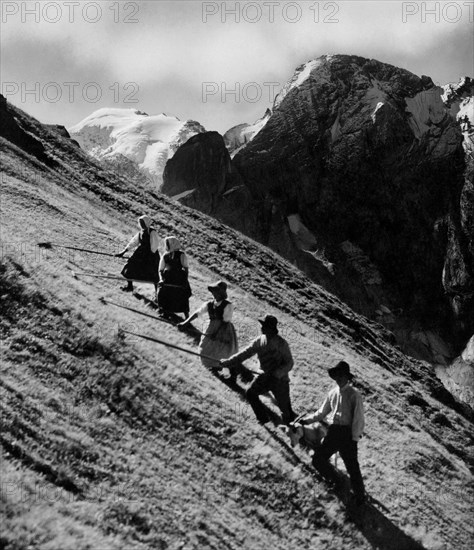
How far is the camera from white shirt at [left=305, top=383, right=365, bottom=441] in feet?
34.7

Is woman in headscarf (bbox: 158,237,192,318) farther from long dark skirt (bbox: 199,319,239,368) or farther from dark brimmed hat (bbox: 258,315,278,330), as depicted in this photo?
dark brimmed hat (bbox: 258,315,278,330)

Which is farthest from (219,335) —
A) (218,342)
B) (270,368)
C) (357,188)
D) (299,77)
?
(299,77)

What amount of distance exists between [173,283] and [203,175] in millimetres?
113924

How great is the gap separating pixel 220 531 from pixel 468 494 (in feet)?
26.8

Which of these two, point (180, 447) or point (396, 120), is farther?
point (396, 120)

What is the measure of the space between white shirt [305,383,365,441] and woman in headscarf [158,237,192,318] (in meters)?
6.32

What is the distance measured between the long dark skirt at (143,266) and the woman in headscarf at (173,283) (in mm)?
1363

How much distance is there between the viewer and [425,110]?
449 ft

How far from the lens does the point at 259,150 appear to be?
134m

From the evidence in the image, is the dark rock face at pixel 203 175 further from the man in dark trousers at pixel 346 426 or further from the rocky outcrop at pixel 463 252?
the man in dark trousers at pixel 346 426

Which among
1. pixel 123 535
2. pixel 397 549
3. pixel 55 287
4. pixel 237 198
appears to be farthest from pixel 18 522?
pixel 237 198

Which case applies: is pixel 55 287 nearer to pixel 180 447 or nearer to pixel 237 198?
pixel 180 447

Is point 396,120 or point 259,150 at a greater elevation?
point 396,120

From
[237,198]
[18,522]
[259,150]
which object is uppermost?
[259,150]
